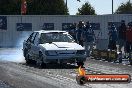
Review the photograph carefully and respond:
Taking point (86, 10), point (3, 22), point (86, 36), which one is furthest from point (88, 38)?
point (86, 10)

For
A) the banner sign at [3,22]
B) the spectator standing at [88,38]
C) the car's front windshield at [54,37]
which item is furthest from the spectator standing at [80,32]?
the banner sign at [3,22]

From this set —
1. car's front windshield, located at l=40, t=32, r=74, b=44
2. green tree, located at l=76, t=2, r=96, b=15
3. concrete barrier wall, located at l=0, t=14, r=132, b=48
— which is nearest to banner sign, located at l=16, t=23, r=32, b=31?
concrete barrier wall, located at l=0, t=14, r=132, b=48

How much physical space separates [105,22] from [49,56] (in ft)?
75.3

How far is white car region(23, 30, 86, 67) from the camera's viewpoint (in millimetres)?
17625

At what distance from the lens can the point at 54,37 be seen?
18922 millimetres

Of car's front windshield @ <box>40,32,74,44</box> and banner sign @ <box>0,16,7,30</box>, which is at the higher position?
banner sign @ <box>0,16,7,30</box>

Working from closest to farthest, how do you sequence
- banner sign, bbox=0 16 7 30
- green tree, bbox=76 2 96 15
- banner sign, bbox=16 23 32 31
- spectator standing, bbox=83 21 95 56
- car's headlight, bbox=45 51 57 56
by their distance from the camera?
car's headlight, bbox=45 51 57 56 < spectator standing, bbox=83 21 95 56 < banner sign, bbox=0 16 7 30 < banner sign, bbox=16 23 32 31 < green tree, bbox=76 2 96 15

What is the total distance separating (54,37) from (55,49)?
1413 mm

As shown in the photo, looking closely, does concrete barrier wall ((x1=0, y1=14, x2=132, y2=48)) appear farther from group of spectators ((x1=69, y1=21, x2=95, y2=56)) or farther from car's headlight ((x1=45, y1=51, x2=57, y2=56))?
car's headlight ((x1=45, y1=51, x2=57, y2=56))

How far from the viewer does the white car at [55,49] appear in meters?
17.6

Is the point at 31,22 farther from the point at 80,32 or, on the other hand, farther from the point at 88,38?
the point at 88,38

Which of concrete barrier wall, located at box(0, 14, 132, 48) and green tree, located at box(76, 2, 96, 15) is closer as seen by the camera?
concrete barrier wall, located at box(0, 14, 132, 48)

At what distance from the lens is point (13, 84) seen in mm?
12461

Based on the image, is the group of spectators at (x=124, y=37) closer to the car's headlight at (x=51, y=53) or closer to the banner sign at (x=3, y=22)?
the car's headlight at (x=51, y=53)
